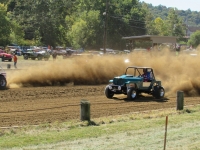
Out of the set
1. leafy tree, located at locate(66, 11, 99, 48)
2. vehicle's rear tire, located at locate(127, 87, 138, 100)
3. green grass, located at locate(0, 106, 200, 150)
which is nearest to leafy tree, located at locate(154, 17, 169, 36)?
leafy tree, located at locate(66, 11, 99, 48)

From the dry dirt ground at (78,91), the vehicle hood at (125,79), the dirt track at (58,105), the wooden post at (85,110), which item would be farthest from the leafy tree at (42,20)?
the wooden post at (85,110)

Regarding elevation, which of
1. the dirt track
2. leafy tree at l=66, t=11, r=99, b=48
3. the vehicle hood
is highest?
leafy tree at l=66, t=11, r=99, b=48

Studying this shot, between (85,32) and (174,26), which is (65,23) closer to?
(85,32)

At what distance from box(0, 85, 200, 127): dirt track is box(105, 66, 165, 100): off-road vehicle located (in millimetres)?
379

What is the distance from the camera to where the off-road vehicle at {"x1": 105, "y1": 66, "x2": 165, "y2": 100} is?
19.1 meters

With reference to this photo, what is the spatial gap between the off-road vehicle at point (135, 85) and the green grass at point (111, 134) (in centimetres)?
465

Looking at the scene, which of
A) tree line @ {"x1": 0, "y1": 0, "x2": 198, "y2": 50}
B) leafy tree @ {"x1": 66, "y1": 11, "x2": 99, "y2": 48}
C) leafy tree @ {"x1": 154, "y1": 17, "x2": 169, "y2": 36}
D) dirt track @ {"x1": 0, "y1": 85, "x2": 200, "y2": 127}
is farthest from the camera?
leafy tree @ {"x1": 154, "y1": 17, "x2": 169, "y2": 36}

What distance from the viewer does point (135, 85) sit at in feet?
63.5

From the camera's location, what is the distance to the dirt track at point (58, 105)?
14.3 m

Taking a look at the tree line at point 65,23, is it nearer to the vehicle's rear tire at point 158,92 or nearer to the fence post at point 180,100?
the vehicle's rear tire at point 158,92

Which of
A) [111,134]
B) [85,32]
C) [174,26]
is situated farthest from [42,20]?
[111,134]

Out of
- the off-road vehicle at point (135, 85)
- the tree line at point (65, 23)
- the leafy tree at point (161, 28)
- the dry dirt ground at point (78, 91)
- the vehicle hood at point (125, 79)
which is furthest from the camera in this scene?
the leafy tree at point (161, 28)

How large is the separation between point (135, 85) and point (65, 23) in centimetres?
8459

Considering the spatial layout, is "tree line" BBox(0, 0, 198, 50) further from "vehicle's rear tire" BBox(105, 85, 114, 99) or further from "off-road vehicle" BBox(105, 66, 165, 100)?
"off-road vehicle" BBox(105, 66, 165, 100)
